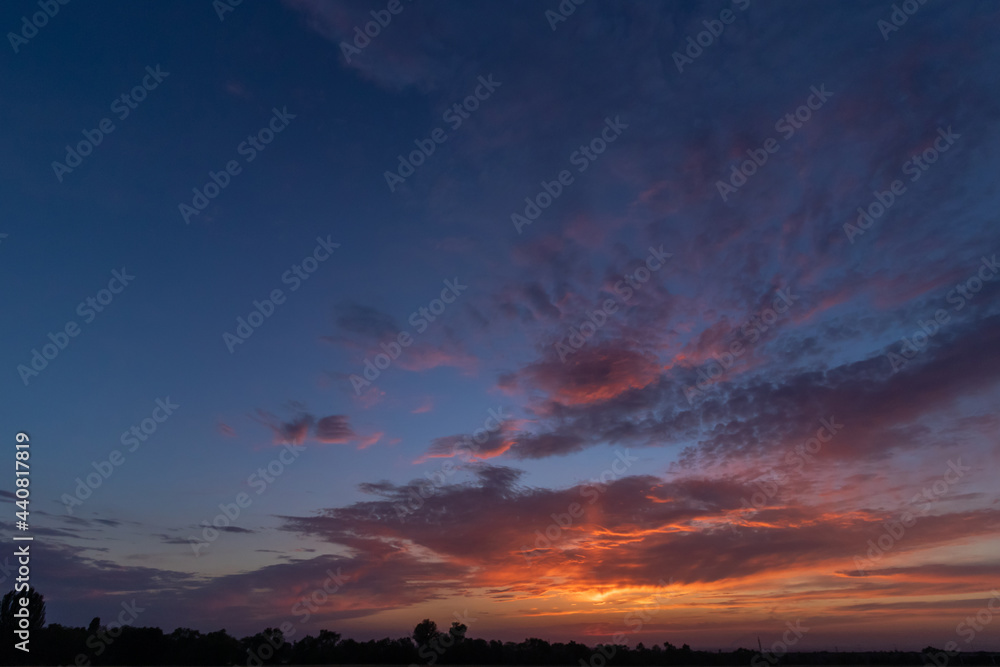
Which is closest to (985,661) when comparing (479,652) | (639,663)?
(639,663)

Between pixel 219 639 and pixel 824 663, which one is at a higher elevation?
pixel 219 639

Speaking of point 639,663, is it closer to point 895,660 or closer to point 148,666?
point 895,660

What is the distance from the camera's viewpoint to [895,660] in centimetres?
13388

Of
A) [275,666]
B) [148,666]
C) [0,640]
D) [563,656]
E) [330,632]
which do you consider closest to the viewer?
[0,640]

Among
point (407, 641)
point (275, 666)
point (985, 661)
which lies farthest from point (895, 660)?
point (275, 666)

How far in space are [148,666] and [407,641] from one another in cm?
4148

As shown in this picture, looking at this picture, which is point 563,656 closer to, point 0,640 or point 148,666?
point 148,666

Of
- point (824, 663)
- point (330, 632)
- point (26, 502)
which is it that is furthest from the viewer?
point (824, 663)

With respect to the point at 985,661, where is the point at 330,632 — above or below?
above

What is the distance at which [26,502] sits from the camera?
31156mm

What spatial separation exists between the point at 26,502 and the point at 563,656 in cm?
10849

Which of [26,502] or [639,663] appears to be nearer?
[26,502]

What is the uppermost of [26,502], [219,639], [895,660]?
[26,502]

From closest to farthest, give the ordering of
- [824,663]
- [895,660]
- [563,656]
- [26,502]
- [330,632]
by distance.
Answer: [26,502]
[330,632]
[563,656]
[824,663]
[895,660]
